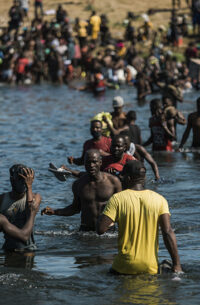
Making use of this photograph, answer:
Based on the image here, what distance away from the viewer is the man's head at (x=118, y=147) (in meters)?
10.2

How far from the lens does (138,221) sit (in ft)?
22.9

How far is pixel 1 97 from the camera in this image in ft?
106

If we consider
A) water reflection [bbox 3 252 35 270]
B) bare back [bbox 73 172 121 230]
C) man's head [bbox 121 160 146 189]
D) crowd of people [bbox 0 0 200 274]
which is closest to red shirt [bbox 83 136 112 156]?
crowd of people [bbox 0 0 200 274]

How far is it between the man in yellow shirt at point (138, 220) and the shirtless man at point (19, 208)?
0.94 meters

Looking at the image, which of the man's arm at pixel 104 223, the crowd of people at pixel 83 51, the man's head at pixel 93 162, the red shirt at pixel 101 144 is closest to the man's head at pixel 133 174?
the man's arm at pixel 104 223

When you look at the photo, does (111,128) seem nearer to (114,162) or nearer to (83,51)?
(114,162)

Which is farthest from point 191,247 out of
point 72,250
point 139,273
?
point 139,273

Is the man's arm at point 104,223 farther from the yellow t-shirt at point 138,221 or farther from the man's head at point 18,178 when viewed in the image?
Answer: the man's head at point 18,178

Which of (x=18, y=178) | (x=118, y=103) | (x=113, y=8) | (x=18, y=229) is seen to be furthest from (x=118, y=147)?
(x=113, y=8)

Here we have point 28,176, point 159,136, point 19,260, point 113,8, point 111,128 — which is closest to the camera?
point 28,176

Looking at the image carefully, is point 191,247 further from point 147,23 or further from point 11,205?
point 147,23

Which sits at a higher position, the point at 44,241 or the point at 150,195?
the point at 150,195

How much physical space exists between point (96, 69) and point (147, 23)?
9.10 metres

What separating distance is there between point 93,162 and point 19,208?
143cm
